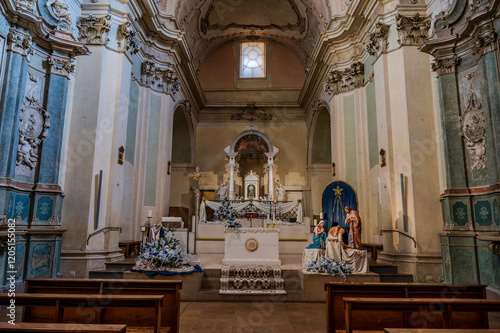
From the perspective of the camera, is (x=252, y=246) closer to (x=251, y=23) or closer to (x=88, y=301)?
(x=88, y=301)

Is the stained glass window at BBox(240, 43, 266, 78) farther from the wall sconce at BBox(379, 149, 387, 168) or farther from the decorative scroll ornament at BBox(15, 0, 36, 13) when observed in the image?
the decorative scroll ornament at BBox(15, 0, 36, 13)

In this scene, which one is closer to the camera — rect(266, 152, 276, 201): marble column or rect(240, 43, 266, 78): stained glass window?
rect(266, 152, 276, 201): marble column

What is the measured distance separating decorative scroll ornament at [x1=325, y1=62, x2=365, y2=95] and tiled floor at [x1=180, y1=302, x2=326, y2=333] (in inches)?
310

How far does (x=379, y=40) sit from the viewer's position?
32.9ft

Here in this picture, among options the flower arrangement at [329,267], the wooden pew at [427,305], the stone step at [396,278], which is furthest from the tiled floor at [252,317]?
the stone step at [396,278]

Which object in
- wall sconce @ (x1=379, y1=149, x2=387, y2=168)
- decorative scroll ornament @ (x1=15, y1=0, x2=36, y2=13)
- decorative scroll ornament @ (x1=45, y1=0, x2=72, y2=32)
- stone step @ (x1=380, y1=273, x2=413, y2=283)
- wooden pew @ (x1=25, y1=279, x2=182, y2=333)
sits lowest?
stone step @ (x1=380, y1=273, x2=413, y2=283)

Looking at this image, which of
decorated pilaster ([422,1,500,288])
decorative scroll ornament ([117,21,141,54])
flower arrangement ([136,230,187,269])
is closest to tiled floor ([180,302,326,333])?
flower arrangement ([136,230,187,269])

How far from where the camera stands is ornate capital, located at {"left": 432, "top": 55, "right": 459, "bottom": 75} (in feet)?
26.3

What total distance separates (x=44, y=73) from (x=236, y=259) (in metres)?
6.43

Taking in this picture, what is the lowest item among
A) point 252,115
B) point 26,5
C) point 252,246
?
point 252,246

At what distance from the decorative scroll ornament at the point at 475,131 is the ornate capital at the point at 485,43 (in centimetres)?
85

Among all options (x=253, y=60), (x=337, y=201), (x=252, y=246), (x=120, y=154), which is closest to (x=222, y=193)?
(x=337, y=201)

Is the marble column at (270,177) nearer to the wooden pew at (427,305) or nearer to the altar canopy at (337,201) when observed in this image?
the altar canopy at (337,201)

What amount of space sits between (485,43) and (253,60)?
14.9 metres
